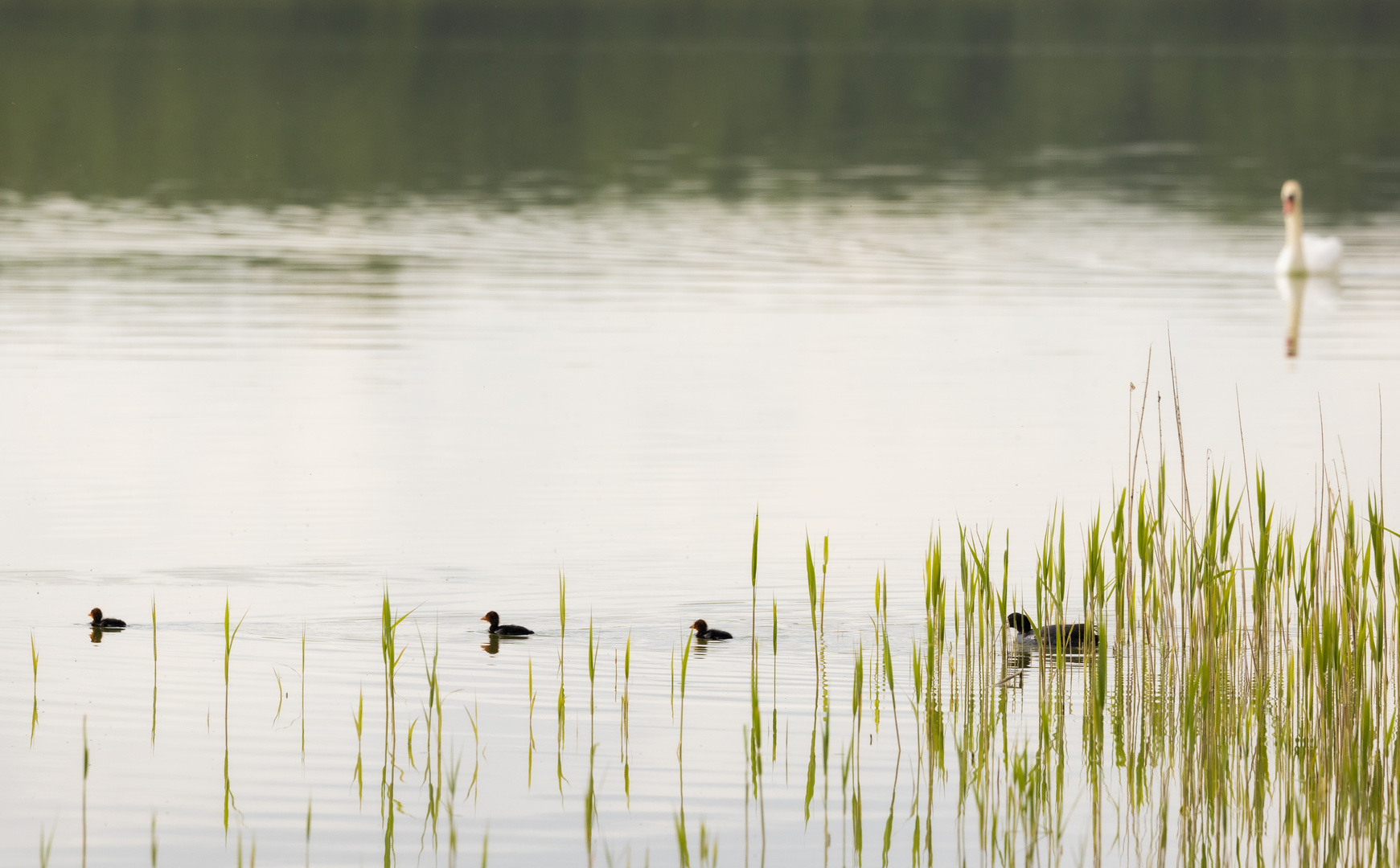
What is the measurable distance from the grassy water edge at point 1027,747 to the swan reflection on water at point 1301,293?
13.6 m

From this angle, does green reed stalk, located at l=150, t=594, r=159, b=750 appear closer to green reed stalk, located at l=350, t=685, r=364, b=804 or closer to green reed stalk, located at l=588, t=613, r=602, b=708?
green reed stalk, located at l=350, t=685, r=364, b=804

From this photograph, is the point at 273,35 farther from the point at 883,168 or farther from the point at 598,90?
the point at 883,168

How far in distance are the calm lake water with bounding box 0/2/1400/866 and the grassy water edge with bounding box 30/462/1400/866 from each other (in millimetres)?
46

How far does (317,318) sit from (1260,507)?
16.1 metres

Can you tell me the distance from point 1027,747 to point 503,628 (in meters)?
3.27

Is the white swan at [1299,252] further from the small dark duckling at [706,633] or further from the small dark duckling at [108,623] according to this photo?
the small dark duckling at [108,623]

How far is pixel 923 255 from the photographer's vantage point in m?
29.8

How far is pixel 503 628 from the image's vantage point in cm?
1023

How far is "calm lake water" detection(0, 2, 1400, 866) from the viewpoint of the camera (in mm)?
8180

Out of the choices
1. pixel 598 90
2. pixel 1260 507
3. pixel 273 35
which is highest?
pixel 273 35

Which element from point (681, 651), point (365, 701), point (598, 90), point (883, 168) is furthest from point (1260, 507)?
point (598, 90)

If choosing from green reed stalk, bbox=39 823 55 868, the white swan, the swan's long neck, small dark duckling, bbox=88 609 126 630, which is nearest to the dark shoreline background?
the white swan

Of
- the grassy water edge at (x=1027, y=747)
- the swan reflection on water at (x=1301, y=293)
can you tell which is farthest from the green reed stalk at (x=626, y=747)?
the swan reflection on water at (x=1301, y=293)

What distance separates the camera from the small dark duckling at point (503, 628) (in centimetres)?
1019
